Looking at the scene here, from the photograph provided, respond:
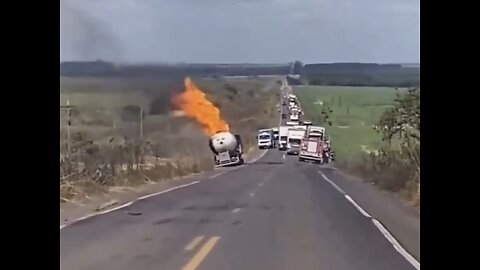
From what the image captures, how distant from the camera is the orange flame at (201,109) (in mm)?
7219

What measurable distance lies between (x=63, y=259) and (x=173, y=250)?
683 mm

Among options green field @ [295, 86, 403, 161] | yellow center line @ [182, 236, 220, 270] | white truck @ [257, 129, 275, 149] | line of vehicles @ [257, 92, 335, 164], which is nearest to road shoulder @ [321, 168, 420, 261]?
line of vehicles @ [257, 92, 335, 164]

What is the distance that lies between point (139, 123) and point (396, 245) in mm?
1761

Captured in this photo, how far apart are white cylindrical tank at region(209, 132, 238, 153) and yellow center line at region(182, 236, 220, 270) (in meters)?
0.58

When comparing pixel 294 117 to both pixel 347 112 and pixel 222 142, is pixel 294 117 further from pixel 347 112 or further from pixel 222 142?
pixel 222 142

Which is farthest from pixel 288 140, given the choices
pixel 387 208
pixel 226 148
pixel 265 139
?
pixel 387 208

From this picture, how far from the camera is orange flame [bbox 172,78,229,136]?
23.7ft

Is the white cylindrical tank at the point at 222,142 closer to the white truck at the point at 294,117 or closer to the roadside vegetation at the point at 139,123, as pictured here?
the roadside vegetation at the point at 139,123

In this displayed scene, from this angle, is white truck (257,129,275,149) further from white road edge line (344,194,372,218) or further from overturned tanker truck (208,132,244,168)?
white road edge line (344,194,372,218)

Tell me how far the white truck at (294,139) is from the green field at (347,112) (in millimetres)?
104
